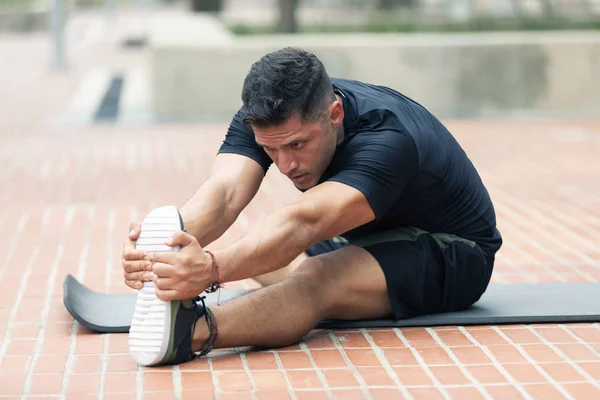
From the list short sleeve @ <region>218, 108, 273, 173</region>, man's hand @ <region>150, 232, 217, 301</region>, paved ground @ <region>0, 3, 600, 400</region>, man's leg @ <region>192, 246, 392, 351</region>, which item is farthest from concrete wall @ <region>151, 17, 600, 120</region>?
man's hand @ <region>150, 232, 217, 301</region>

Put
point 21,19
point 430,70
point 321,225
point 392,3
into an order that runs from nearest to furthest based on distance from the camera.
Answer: point 321,225
point 430,70
point 392,3
point 21,19

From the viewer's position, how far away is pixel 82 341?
410 centimetres

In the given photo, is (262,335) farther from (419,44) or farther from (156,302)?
(419,44)

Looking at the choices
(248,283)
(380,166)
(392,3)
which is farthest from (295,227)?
(392,3)

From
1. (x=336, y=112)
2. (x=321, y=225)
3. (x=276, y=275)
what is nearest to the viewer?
(x=321, y=225)

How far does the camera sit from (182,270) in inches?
135

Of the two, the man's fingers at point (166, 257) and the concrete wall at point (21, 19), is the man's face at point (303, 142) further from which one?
the concrete wall at point (21, 19)

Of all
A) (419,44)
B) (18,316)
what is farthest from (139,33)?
(18,316)

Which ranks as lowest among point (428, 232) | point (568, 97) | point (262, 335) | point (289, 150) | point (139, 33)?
point (139, 33)

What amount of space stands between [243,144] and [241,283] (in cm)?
104

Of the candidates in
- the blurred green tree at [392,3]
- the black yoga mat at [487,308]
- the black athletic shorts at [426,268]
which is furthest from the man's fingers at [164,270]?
the blurred green tree at [392,3]

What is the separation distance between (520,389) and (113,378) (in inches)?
55.4

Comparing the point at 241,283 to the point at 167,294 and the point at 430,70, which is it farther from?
the point at 430,70

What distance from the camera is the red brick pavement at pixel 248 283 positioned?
3.57 meters
